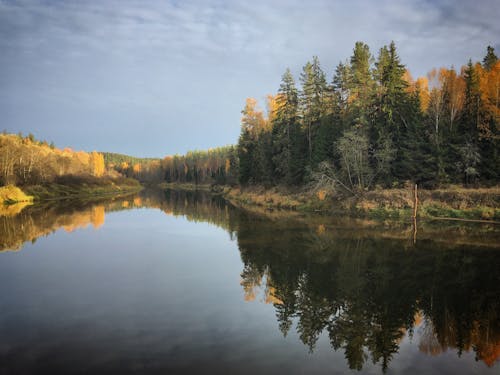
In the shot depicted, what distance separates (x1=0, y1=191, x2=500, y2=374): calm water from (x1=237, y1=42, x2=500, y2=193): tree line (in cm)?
1380

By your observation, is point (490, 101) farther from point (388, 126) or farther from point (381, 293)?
point (381, 293)

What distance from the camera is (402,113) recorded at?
38.4m

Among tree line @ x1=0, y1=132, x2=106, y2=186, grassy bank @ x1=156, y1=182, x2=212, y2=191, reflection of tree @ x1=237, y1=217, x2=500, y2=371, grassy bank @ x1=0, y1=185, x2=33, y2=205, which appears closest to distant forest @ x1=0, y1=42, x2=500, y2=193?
reflection of tree @ x1=237, y1=217, x2=500, y2=371

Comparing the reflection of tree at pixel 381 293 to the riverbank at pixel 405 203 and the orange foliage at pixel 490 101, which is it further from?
the orange foliage at pixel 490 101

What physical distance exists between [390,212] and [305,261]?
63.9 ft

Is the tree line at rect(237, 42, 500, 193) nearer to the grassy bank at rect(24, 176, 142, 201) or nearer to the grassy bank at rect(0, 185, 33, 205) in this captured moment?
the grassy bank at rect(0, 185, 33, 205)

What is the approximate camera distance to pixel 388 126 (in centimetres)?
3816

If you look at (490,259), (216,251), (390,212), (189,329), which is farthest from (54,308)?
(390,212)

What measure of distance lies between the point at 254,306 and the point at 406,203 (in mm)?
26472

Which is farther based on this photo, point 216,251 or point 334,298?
point 216,251

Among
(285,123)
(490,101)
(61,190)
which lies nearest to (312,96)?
(285,123)

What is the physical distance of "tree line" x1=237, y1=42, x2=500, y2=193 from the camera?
1314 inches

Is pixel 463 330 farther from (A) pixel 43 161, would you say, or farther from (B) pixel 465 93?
(A) pixel 43 161

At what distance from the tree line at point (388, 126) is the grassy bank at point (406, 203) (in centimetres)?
197
